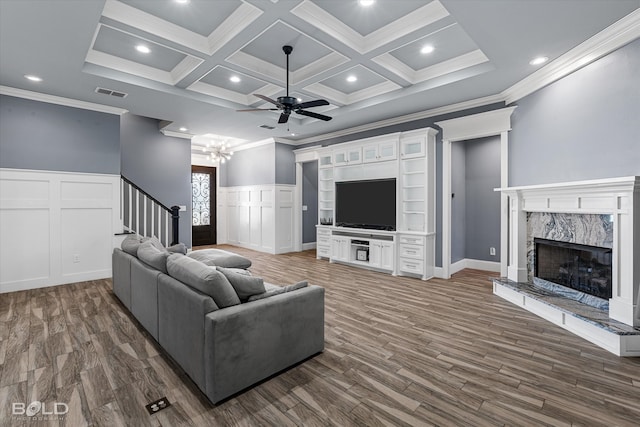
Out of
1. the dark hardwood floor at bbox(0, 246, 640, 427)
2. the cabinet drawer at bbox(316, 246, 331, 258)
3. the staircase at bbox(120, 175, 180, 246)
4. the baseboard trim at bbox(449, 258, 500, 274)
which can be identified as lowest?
the dark hardwood floor at bbox(0, 246, 640, 427)

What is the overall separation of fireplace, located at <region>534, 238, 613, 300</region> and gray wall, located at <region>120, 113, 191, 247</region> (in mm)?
7038

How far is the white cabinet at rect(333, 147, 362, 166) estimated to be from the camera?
643cm

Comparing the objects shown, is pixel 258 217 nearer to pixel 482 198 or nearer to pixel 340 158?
pixel 340 158

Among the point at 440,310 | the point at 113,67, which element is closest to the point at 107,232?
the point at 113,67

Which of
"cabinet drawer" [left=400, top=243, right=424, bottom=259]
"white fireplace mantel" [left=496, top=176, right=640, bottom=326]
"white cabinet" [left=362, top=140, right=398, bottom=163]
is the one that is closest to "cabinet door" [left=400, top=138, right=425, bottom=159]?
"white cabinet" [left=362, top=140, right=398, bottom=163]

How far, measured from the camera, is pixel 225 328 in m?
2.01

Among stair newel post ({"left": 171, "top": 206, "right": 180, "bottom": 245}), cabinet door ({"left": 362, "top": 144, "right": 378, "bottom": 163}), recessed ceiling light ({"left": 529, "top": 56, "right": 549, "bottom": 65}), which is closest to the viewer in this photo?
recessed ceiling light ({"left": 529, "top": 56, "right": 549, "bottom": 65})

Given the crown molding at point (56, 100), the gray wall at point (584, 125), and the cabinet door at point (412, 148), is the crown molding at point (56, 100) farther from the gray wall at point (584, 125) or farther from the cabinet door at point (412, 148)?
the gray wall at point (584, 125)

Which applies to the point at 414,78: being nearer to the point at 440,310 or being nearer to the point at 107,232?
the point at 440,310

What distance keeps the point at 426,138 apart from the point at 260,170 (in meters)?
4.65

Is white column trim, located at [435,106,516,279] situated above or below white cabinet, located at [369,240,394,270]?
above

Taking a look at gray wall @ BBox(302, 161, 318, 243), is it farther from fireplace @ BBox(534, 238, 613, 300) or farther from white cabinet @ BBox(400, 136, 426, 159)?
fireplace @ BBox(534, 238, 613, 300)

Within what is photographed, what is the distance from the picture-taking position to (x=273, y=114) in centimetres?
588

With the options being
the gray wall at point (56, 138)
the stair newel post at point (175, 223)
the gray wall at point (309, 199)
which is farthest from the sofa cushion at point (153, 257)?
the gray wall at point (309, 199)
